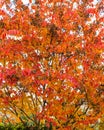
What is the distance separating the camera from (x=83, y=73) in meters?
11.9

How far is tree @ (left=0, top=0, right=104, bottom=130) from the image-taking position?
1163 cm

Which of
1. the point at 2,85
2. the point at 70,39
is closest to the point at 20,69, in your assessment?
the point at 2,85

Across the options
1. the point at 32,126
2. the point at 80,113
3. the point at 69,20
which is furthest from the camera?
the point at 32,126

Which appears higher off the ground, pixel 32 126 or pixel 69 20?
pixel 69 20

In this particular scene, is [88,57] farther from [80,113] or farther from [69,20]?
[80,113]

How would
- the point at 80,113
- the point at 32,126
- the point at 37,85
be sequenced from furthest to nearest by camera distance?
the point at 32,126 < the point at 80,113 < the point at 37,85

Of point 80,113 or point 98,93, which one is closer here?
point 98,93

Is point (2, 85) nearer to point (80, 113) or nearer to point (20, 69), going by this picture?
point (20, 69)

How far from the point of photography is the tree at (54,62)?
11633 millimetres

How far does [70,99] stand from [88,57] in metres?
1.56

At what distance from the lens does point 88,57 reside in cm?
1216

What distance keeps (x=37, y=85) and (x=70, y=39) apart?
1927 mm

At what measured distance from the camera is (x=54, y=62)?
40.1 ft

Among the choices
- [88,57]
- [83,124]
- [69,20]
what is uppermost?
[69,20]
